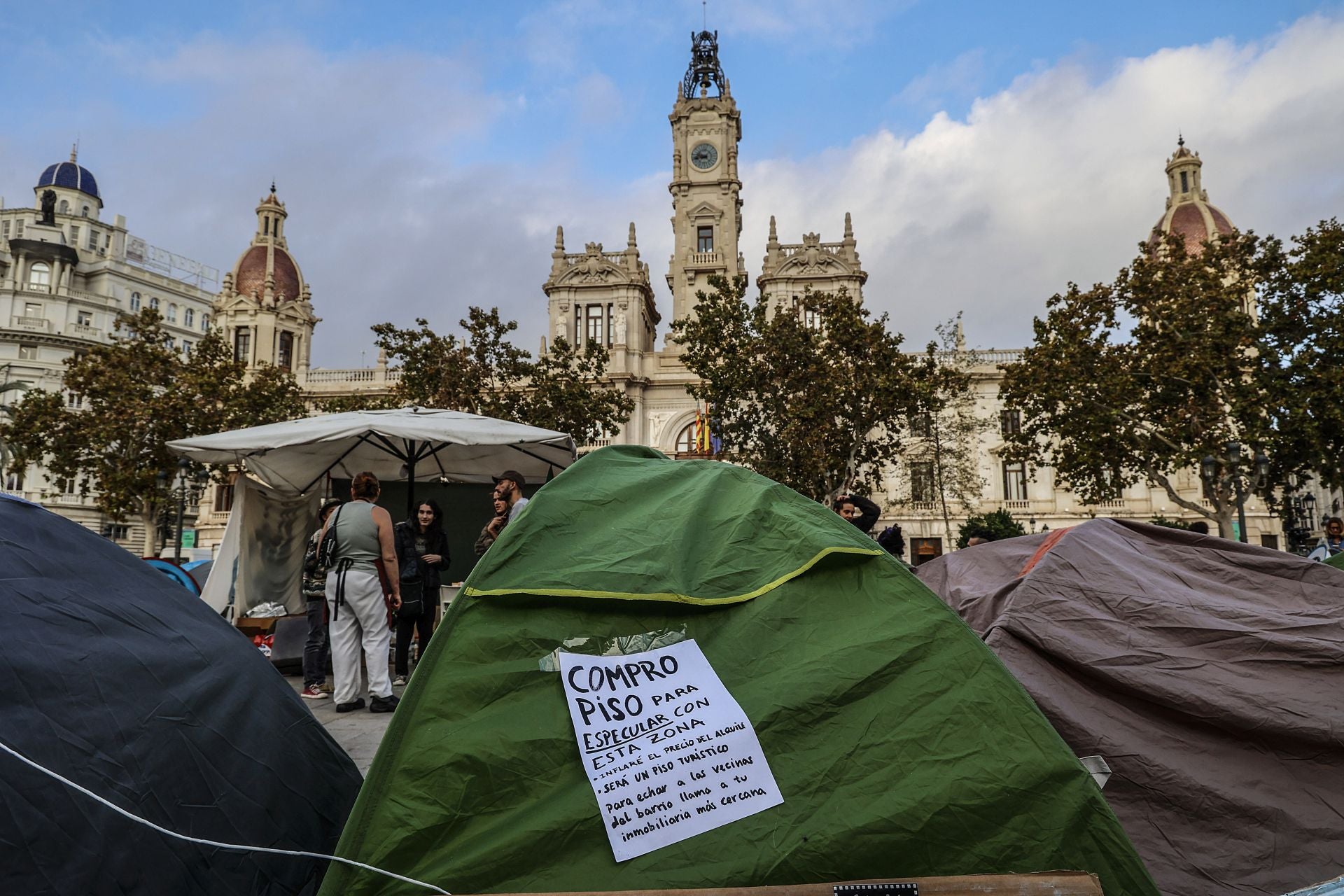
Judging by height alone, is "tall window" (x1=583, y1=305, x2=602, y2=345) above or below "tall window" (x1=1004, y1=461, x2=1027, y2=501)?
above

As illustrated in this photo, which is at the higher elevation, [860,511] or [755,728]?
[860,511]

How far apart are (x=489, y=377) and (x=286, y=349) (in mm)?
29881

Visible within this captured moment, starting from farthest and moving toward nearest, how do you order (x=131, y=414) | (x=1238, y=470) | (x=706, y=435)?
(x=706, y=435) → (x=131, y=414) → (x=1238, y=470)

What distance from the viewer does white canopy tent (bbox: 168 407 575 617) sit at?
8664 mm

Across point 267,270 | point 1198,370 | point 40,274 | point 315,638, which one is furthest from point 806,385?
point 40,274

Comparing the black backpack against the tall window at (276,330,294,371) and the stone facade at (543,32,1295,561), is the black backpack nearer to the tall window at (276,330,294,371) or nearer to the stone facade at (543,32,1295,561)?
the stone facade at (543,32,1295,561)

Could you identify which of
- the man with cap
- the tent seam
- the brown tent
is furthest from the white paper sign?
the man with cap

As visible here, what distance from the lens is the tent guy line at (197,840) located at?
2.21 metres

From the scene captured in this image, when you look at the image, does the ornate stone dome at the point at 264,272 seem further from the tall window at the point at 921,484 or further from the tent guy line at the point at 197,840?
the tent guy line at the point at 197,840

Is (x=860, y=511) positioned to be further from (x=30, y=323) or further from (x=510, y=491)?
(x=30, y=323)

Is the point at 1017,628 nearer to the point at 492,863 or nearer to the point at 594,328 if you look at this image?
the point at 492,863

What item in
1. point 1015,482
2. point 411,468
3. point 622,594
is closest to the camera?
point 622,594

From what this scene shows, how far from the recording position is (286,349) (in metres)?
50.3

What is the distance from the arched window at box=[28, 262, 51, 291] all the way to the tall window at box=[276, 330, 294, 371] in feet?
66.0
